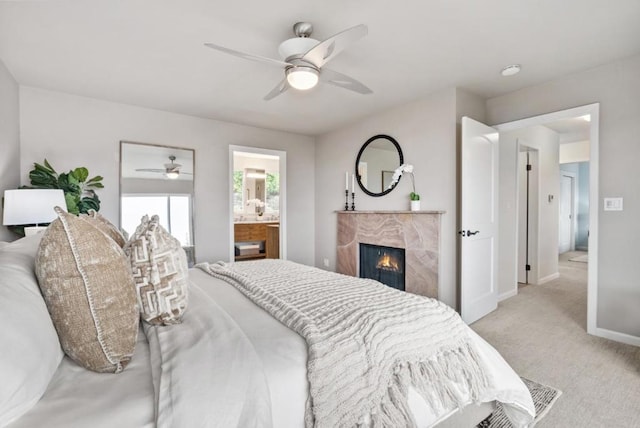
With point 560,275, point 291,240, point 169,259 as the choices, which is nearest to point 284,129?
point 291,240

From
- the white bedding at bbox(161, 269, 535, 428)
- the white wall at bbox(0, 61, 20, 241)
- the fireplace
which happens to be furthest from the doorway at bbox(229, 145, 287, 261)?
the white bedding at bbox(161, 269, 535, 428)

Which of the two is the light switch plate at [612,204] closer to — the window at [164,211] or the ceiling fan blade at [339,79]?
the ceiling fan blade at [339,79]

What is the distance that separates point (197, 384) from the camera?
2.69 feet

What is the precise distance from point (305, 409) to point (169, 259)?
0.73 metres

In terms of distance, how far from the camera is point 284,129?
4641mm

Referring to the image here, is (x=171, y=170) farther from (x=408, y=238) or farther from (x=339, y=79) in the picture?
(x=408, y=238)

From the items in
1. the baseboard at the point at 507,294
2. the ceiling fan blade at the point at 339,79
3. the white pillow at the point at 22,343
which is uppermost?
the ceiling fan blade at the point at 339,79

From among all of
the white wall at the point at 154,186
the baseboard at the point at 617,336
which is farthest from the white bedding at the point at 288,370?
the white wall at the point at 154,186

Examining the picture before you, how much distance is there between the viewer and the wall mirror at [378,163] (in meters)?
3.74

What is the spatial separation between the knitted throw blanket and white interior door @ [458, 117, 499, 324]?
5.86 ft

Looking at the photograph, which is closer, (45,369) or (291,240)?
(45,369)

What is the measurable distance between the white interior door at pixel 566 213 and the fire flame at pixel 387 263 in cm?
599

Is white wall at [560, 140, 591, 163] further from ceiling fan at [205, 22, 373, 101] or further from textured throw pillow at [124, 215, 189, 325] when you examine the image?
textured throw pillow at [124, 215, 189, 325]

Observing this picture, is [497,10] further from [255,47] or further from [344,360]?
[344,360]
